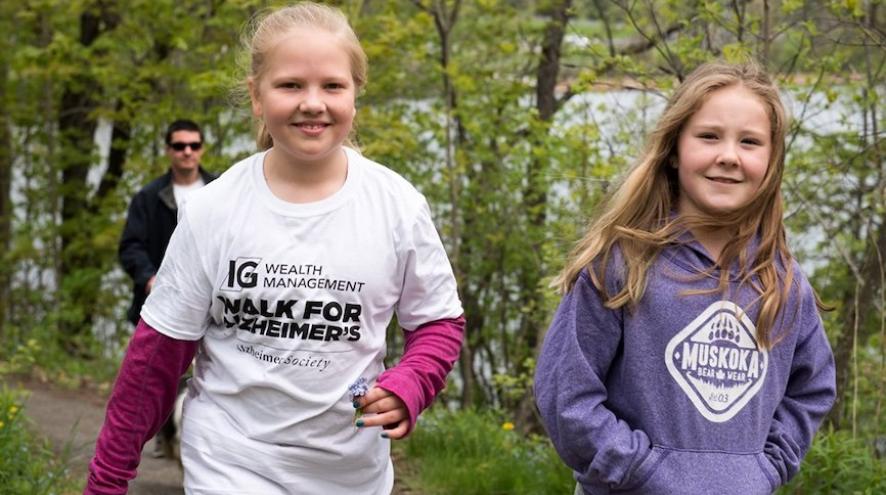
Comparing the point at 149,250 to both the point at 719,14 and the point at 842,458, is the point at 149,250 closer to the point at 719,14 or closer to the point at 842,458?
the point at 719,14

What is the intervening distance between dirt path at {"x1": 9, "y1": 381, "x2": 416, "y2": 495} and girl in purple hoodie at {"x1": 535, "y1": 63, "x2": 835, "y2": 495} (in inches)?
129

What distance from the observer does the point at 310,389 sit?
3016 millimetres

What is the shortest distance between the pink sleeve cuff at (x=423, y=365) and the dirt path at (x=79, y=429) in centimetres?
317

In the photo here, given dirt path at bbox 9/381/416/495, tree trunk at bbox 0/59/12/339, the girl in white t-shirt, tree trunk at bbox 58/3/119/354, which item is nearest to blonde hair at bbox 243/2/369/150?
the girl in white t-shirt

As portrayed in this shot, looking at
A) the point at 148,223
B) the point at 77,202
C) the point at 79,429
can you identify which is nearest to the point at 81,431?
the point at 79,429

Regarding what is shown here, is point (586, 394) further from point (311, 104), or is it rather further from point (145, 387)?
point (145, 387)

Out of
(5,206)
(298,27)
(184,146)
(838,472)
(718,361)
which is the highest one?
(298,27)

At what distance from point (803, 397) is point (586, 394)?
543 mm

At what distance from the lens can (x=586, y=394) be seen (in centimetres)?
285

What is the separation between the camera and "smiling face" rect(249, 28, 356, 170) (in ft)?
9.97

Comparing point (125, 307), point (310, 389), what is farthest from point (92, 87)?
point (310, 389)

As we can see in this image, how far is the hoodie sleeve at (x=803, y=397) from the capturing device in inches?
115

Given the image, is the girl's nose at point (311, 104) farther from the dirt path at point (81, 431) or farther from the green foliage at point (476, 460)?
the dirt path at point (81, 431)

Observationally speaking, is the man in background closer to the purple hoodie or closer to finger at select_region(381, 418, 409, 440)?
finger at select_region(381, 418, 409, 440)
